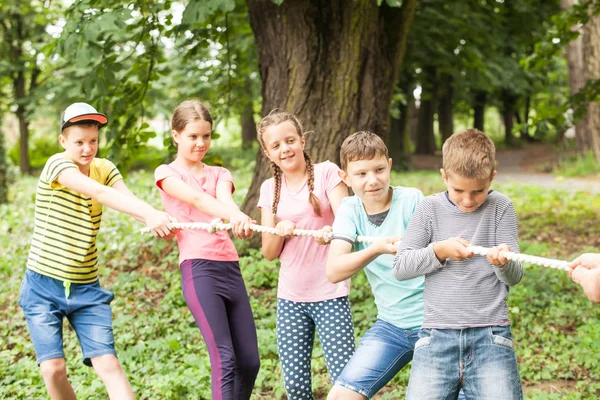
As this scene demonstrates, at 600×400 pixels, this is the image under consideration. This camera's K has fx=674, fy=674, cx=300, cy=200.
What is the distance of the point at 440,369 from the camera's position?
8.30 ft

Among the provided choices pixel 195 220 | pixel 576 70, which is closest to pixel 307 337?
pixel 195 220

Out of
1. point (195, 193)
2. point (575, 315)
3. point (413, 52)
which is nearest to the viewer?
point (195, 193)

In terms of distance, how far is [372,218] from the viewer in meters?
2.99

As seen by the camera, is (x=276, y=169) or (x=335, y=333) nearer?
(x=335, y=333)

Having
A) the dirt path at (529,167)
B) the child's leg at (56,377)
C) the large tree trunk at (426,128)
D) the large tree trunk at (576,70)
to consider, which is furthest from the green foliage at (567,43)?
the large tree trunk at (426,128)

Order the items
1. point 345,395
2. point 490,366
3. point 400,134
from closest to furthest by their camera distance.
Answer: point 490,366, point 345,395, point 400,134

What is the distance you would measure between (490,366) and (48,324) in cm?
209

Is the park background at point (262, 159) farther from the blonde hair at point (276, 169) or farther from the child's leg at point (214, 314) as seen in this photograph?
the blonde hair at point (276, 169)

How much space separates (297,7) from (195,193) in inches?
127

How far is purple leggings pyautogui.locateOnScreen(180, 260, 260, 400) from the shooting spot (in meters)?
3.32

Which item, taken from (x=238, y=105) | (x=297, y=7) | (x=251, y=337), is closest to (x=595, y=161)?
(x=238, y=105)

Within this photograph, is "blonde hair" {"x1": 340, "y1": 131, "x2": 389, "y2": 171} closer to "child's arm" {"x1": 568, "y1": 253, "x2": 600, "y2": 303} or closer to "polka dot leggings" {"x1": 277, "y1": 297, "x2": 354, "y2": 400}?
"polka dot leggings" {"x1": 277, "y1": 297, "x2": 354, "y2": 400}

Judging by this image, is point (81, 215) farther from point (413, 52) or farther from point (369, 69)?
point (413, 52)

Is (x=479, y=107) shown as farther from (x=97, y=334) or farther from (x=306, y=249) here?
(x=97, y=334)
